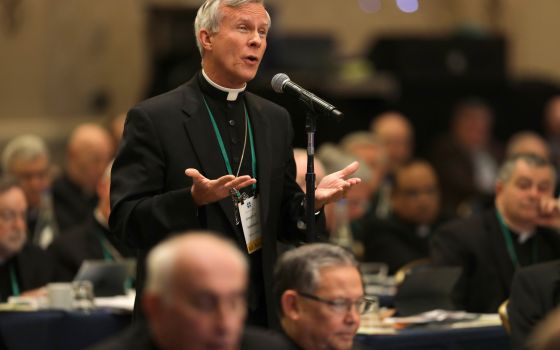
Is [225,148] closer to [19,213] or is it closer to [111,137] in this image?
[19,213]

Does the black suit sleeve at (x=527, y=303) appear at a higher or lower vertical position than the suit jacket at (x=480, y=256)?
higher

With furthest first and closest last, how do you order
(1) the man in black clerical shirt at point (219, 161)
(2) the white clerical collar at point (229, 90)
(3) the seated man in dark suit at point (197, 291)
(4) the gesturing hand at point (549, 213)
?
(4) the gesturing hand at point (549, 213), (2) the white clerical collar at point (229, 90), (1) the man in black clerical shirt at point (219, 161), (3) the seated man in dark suit at point (197, 291)

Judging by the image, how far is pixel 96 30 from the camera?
12172 mm

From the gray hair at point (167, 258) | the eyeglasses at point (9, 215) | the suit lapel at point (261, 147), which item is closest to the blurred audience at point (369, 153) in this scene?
the eyeglasses at point (9, 215)

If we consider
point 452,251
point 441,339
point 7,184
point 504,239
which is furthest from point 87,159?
point 441,339

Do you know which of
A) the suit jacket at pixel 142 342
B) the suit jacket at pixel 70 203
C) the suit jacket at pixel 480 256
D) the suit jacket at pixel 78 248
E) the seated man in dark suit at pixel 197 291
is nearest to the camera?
the seated man in dark suit at pixel 197 291

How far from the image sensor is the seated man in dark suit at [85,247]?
7.14 metres

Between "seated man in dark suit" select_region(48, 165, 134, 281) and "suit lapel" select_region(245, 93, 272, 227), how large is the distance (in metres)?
2.70

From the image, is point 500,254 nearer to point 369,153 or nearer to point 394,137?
point 369,153

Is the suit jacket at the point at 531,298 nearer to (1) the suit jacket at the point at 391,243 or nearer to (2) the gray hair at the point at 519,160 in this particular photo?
(2) the gray hair at the point at 519,160

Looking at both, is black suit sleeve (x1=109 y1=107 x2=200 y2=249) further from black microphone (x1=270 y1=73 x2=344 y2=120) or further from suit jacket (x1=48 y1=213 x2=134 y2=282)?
suit jacket (x1=48 y1=213 x2=134 y2=282)

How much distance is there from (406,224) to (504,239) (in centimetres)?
191

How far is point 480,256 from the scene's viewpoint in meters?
6.72

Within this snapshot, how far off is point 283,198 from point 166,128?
49cm
